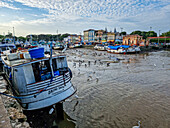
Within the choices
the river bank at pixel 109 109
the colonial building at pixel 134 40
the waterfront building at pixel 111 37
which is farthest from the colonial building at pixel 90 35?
the river bank at pixel 109 109

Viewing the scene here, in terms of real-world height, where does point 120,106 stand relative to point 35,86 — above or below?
below

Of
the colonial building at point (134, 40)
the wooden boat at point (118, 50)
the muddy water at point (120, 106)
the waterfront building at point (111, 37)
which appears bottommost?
the muddy water at point (120, 106)

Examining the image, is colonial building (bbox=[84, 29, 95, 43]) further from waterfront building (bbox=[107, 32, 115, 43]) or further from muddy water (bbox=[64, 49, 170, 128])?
muddy water (bbox=[64, 49, 170, 128])

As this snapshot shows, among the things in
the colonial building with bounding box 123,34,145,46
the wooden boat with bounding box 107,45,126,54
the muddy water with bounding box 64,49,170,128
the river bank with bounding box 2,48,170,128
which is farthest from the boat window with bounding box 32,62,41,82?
the colonial building with bounding box 123,34,145,46

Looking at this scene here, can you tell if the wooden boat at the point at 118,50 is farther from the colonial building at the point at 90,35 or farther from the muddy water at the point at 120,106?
the colonial building at the point at 90,35

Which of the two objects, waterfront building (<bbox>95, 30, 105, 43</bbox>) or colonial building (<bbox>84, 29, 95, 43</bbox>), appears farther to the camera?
colonial building (<bbox>84, 29, 95, 43</bbox>)

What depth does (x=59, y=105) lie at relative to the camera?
806cm

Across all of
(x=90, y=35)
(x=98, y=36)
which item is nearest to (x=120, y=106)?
(x=98, y=36)

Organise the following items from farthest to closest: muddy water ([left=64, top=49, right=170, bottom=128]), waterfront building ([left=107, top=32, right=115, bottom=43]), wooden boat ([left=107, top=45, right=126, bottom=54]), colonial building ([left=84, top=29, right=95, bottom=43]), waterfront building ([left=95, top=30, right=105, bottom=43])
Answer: colonial building ([left=84, top=29, right=95, bottom=43]), waterfront building ([left=95, top=30, right=105, bottom=43]), waterfront building ([left=107, top=32, right=115, bottom=43]), wooden boat ([left=107, top=45, right=126, bottom=54]), muddy water ([left=64, top=49, right=170, bottom=128])

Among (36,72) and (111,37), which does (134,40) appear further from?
(36,72)

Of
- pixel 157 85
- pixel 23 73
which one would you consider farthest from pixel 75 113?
pixel 157 85

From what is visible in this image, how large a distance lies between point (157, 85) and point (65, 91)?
36.2 ft

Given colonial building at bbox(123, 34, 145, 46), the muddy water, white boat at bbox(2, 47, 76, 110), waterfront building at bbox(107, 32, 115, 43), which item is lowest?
the muddy water

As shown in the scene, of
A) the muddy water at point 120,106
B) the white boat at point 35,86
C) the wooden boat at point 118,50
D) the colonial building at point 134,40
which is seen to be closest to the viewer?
the white boat at point 35,86
